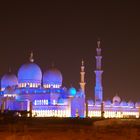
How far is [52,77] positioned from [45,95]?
368 centimetres

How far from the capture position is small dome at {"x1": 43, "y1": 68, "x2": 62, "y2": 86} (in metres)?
93.5

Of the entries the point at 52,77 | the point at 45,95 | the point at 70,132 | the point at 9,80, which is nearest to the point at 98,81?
the point at 52,77

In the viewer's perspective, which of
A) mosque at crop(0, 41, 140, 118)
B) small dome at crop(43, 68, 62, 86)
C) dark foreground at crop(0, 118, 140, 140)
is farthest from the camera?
small dome at crop(43, 68, 62, 86)

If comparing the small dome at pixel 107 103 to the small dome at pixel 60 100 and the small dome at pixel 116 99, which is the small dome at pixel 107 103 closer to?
the small dome at pixel 116 99

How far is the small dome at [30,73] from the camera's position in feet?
301

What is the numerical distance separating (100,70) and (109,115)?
8.85 meters

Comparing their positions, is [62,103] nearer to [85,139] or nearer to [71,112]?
[71,112]

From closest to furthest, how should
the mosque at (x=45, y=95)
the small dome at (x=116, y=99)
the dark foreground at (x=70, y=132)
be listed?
the dark foreground at (x=70, y=132) < the mosque at (x=45, y=95) < the small dome at (x=116, y=99)

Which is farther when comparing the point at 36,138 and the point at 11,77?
the point at 11,77

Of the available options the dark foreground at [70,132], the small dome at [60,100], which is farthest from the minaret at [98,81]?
the dark foreground at [70,132]

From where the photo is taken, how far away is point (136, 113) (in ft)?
341

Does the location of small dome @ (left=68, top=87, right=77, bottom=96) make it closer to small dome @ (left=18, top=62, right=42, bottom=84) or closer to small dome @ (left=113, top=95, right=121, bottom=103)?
small dome @ (left=18, top=62, right=42, bottom=84)

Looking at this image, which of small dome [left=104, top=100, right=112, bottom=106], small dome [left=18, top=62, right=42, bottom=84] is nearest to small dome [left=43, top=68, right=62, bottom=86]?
small dome [left=18, top=62, right=42, bottom=84]

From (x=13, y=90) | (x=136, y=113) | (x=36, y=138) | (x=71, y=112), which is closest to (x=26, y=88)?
(x=13, y=90)
